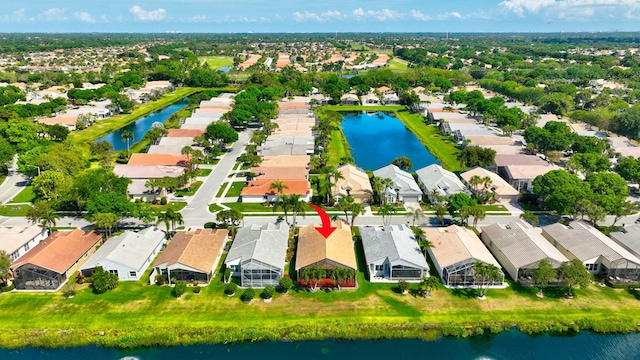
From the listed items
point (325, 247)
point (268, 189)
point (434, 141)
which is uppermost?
point (434, 141)

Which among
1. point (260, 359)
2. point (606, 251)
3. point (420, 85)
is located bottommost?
point (260, 359)

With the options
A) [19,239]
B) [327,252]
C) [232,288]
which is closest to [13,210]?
[19,239]

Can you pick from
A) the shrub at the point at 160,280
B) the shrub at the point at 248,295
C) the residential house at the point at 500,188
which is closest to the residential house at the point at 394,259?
the shrub at the point at 248,295

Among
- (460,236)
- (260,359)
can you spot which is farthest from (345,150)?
(260,359)

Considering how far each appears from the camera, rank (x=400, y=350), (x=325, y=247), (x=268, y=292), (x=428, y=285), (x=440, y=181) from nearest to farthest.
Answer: (x=400, y=350) → (x=428, y=285) → (x=268, y=292) → (x=325, y=247) → (x=440, y=181)

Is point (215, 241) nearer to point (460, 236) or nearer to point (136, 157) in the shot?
point (460, 236)

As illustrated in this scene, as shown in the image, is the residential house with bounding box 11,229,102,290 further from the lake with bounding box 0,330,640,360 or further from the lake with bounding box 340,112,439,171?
the lake with bounding box 340,112,439,171

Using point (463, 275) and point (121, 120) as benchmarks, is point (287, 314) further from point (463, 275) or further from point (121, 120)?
point (121, 120)
